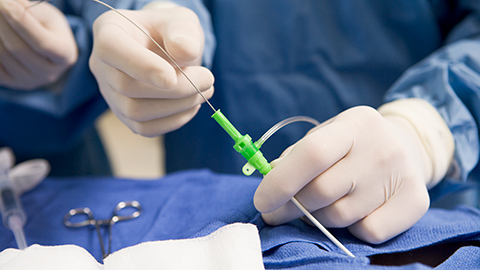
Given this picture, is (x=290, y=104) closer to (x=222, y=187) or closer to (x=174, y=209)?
(x=222, y=187)

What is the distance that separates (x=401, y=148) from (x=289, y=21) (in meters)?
0.69

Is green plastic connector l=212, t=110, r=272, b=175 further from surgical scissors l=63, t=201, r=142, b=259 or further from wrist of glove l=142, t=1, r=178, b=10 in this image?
wrist of glove l=142, t=1, r=178, b=10

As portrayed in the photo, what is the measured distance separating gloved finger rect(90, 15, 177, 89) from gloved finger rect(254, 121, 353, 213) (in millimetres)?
263

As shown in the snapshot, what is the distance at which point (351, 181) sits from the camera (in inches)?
27.8

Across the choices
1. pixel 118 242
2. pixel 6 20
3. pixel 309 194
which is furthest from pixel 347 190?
pixel 6 20

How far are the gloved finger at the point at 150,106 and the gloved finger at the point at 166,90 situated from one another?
0.03 meters

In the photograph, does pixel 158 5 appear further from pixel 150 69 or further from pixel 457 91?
pixel 457 91

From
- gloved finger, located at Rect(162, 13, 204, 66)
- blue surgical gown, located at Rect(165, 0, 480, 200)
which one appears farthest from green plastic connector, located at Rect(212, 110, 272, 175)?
blue surgical gown, located at Rect(165, 0, 480, 200)

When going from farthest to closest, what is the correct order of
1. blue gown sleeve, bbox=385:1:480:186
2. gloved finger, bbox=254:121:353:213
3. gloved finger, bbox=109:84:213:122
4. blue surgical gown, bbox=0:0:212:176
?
blue surgical gown, bbox=0:0:212:176 < blue gown sleeve, bbox=385:1:480:186 < gloved finger, bbox=109:84:213:122 < gloved finger, bbox=254:121:353:213

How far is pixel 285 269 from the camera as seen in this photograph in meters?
0.62

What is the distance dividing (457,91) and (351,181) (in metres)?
0.52

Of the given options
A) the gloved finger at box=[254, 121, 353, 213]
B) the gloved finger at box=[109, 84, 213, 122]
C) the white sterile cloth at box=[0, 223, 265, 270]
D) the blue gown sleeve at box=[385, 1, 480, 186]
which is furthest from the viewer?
the blue gown sleeve at box=[385, 1, 480, 186]

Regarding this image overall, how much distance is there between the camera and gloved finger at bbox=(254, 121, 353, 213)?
66 centimetres

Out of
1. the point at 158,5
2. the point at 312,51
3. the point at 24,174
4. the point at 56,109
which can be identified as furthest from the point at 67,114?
the point at 312,51
